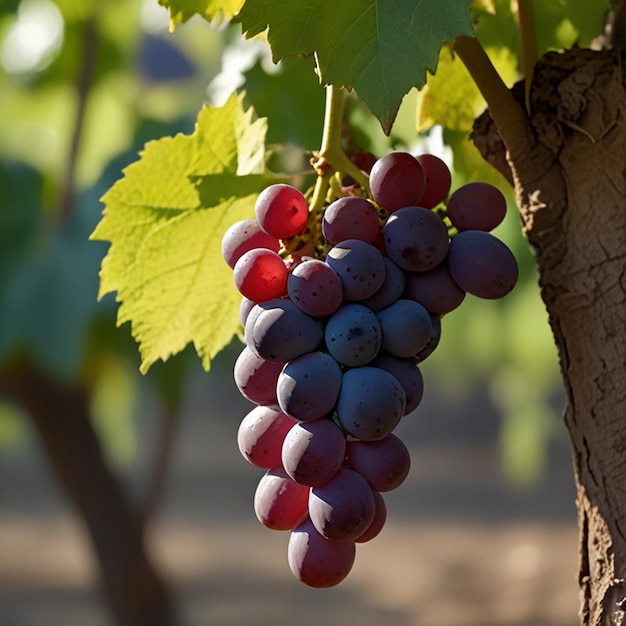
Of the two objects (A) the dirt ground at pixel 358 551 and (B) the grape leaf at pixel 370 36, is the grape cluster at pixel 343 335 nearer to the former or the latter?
(B) the grape leaf at pixel 370 36

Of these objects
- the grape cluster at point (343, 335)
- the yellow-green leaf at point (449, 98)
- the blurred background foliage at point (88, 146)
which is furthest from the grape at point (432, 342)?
the blurred background foliage at point (88, 146)

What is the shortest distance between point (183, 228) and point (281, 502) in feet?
0.67

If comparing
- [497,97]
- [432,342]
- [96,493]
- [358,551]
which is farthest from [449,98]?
[358,551]

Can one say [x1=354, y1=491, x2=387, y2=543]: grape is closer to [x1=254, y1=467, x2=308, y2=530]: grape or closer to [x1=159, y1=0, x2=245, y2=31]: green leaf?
[x1=254, y1=467, x2=308, y2=530]: grape

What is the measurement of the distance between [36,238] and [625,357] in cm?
216

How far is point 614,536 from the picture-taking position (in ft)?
1.85

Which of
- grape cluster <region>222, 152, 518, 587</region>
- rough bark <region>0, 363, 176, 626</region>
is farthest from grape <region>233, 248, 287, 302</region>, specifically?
rough bark <region>0, 363, 176, 626</region>

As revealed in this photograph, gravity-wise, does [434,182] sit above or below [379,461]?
above

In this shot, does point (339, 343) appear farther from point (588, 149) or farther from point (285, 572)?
point (285, 572)

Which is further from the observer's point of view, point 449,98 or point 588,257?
point 449,98

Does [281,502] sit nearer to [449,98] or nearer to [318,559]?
[318,559]

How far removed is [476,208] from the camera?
567mm

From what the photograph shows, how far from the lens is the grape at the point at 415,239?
1.73ft

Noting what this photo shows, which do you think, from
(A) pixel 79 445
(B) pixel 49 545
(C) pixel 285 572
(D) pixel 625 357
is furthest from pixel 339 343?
(B) pixel 49 545
